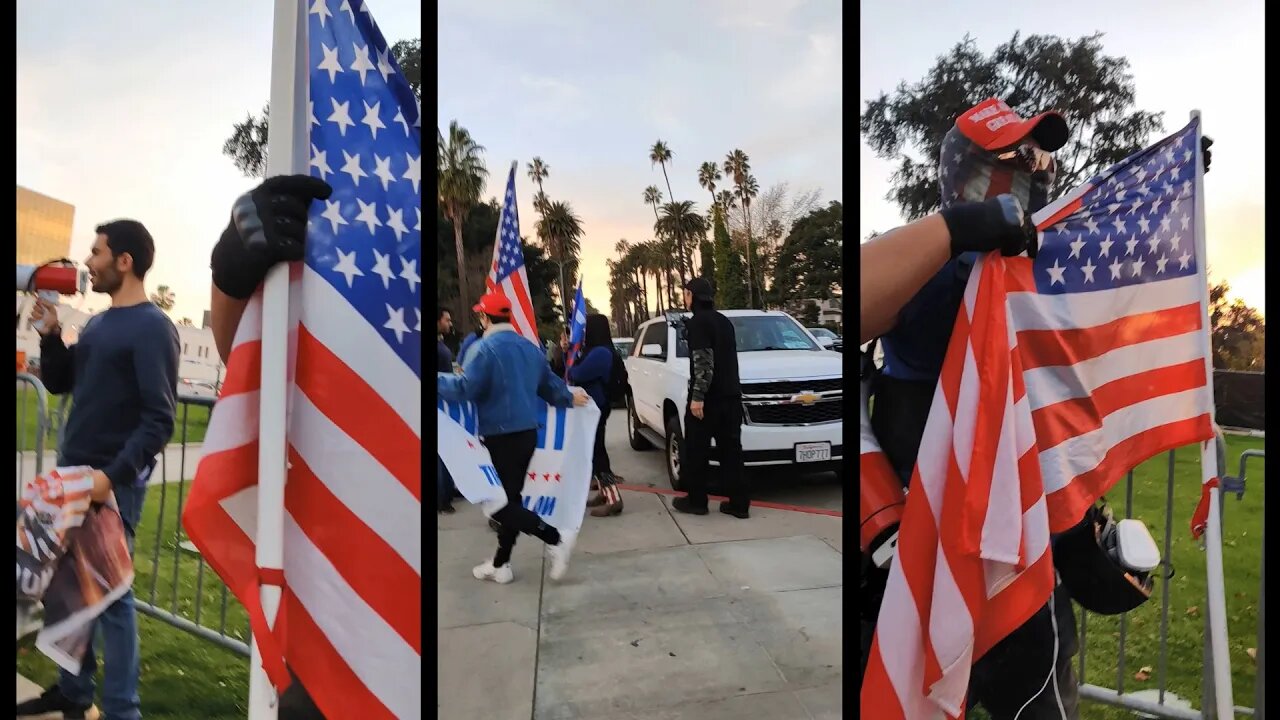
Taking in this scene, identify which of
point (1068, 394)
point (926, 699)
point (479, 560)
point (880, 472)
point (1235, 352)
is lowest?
point (926, 699)

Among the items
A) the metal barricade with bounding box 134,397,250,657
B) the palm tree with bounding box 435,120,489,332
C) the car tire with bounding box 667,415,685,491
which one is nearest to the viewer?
the metal barricade with bounding box 134,397,250,657

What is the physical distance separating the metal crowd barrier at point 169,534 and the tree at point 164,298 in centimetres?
21

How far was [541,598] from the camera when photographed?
1.71 meters

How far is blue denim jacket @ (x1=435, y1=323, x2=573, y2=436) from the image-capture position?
1684 millimetres

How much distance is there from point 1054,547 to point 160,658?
2276 mm

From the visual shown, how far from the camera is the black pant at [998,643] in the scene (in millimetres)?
1715

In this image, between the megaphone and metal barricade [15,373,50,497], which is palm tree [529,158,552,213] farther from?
metal barricade [15,373,50,497]

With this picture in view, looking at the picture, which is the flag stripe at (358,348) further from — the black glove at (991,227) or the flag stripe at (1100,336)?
the flag stripe at (1100,336)

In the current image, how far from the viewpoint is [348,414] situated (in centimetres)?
148

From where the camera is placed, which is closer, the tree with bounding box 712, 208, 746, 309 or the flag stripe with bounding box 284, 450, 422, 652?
the flag stripe with bounding box 284, 450, 422, 652

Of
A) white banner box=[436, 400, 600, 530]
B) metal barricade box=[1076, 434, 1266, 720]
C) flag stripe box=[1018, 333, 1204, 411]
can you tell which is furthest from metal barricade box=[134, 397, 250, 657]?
metal barricade box=[1076, 434, 1266, 720]

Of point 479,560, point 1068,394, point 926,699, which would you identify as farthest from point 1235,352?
point 479,560

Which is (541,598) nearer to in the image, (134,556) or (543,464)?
(543,464)

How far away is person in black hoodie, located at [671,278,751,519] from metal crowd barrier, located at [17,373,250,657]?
3.78 ft
